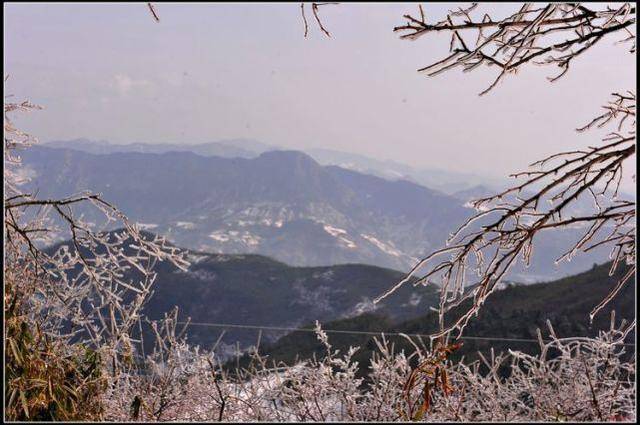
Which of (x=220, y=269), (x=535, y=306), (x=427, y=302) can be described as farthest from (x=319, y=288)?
(x=535, y=306)

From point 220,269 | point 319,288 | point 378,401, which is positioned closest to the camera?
point 378,401

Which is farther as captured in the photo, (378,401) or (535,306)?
(535,306)

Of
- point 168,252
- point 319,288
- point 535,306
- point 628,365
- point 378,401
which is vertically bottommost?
point 319,288

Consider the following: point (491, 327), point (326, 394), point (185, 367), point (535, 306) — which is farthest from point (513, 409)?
point (535, 306)

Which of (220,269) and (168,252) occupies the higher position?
(168,252)

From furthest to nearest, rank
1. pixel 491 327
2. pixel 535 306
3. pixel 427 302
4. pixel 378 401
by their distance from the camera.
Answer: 1. pixel 427 302
2. pixel 535 306
3. pixel 491 327
4. pixel 378 401

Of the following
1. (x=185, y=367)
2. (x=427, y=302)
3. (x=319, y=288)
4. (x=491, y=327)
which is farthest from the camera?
(x=319, y=288)

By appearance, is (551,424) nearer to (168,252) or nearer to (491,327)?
(168,252)

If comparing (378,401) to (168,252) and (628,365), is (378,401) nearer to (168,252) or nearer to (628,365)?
(628,365)

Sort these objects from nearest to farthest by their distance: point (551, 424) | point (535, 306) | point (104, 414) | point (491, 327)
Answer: point (551, 424) < point (104, 414) < point (491, 327) < point (535, 306)
